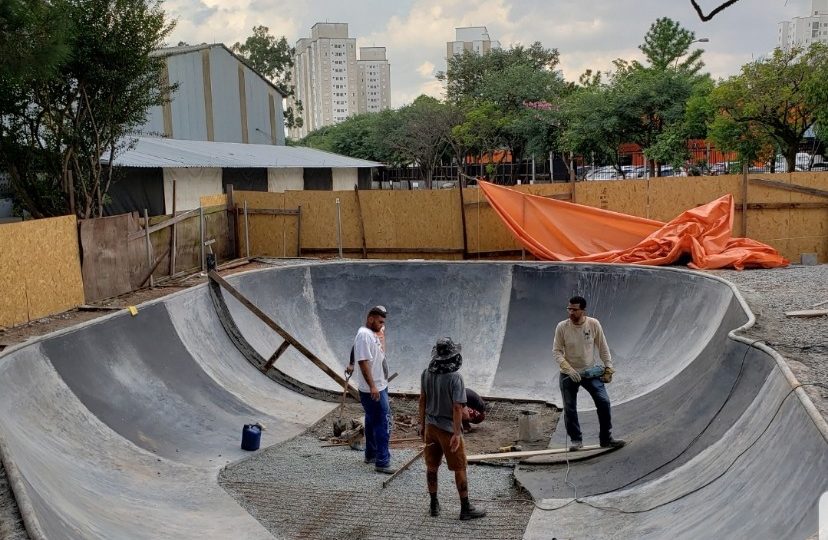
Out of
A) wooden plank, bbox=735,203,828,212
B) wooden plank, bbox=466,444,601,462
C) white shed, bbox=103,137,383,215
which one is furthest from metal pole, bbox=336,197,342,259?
wooden plank, bbox=466,444,601,462

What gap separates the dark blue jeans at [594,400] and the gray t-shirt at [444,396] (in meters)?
1.93

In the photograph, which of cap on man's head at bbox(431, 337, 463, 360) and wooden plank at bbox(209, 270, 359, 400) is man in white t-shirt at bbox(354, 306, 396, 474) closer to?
cap on man's head at bbox(431, 337, 463, 360)

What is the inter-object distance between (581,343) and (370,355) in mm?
2180

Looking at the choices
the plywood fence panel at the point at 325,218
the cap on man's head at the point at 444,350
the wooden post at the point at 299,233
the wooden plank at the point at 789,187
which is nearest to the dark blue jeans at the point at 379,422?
the cap on man's head at the point at 444,350

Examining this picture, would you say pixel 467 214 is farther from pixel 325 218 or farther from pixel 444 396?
pixel 444 396

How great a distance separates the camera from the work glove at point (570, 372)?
801 cm

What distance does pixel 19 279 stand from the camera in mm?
10531

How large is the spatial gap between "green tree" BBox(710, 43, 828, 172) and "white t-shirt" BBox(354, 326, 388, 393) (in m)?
17.0

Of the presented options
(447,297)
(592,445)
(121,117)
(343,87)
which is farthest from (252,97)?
(343,87)

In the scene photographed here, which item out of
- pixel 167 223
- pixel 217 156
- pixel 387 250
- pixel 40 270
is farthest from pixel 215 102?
pixel 40 270

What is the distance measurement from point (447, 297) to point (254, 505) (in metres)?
7.14

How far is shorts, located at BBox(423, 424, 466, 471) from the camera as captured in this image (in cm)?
670

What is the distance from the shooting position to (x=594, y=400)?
8.22 metres

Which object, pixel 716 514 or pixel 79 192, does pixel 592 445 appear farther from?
pixel 79 192
